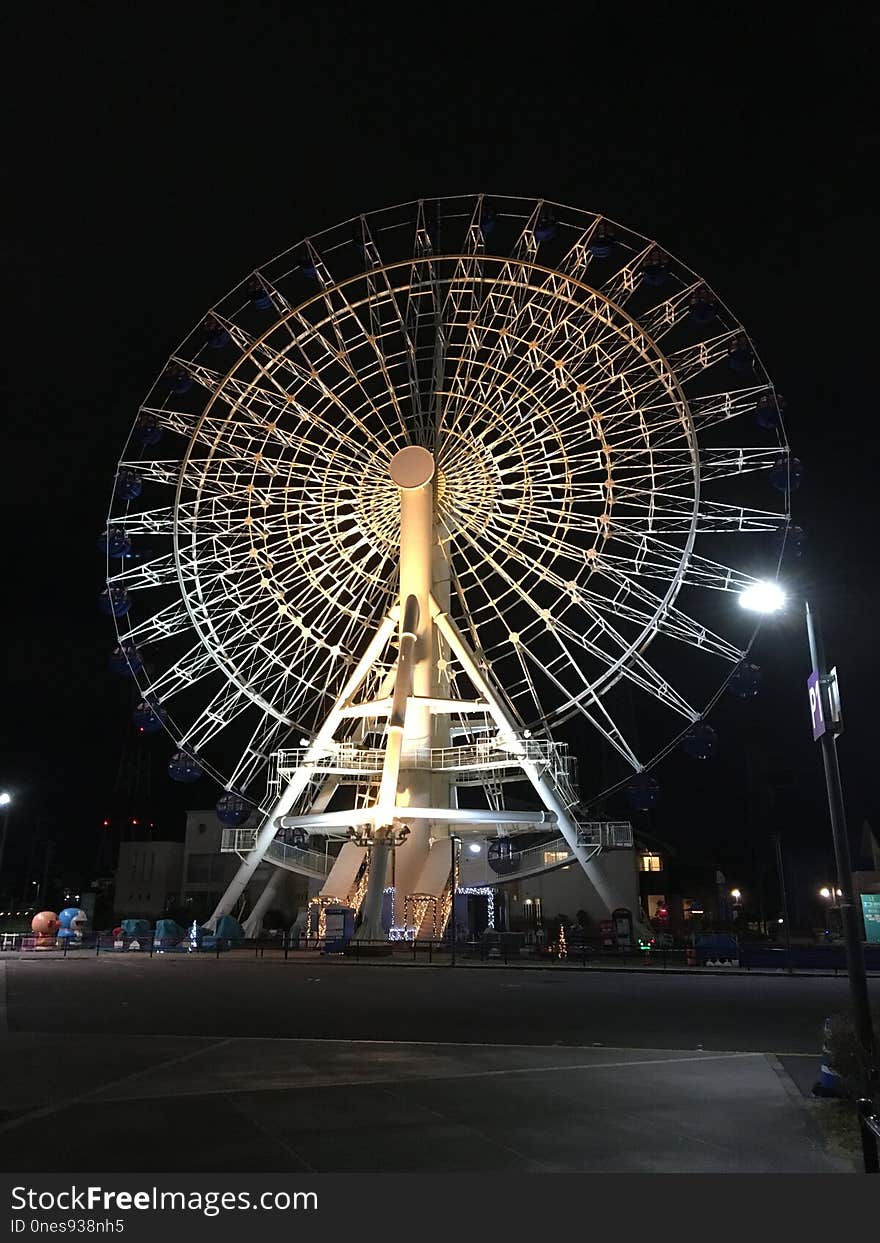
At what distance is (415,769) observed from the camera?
39.0 m

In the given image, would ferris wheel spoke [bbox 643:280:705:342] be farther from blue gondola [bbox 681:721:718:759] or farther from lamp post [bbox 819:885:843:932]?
lamp post [bbox 819:885:843:932]

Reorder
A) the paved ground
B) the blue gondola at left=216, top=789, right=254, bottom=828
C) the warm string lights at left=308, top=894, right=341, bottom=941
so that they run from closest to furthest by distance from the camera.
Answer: the paved ground, the blue gondola at left=216, top=789, right=254, bottom=828, the warm string lights at left=308, top=894, right=341, bottom=941

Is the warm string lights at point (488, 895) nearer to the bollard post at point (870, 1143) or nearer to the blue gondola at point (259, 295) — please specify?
the blue gondola at point (259, 295)

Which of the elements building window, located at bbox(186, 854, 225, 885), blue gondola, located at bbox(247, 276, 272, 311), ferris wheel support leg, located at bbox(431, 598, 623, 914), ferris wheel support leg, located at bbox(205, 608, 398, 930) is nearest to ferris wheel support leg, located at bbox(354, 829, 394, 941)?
ferris wheel support leg, located at bbox(205, 608, 398, 930)

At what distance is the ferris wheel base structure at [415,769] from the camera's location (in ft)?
115

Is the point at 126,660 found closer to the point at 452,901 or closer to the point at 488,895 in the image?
the point at 452,901

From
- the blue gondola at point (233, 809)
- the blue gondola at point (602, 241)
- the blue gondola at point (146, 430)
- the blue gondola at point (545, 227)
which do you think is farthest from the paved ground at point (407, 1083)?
the blue gondola at point (545, 227)

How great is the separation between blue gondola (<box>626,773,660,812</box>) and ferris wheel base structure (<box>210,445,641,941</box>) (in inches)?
176

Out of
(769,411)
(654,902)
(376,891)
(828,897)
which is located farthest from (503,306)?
(828,897)

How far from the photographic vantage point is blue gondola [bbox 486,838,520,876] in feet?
139

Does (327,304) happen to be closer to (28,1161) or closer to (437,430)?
(437,430)

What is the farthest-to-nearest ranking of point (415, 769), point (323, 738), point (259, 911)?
point (259, 911), point (415, 769), point (323, 738)

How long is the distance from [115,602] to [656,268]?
903 inches

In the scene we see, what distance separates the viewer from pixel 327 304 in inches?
1272
